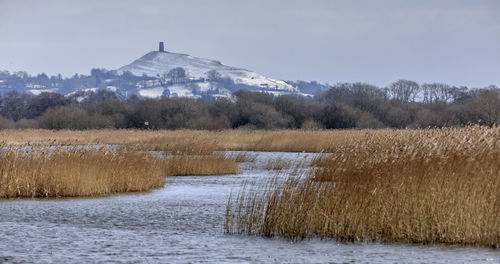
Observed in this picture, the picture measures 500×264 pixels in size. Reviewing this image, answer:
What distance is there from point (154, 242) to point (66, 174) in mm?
7062

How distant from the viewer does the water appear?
973cm

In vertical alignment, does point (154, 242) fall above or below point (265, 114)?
below

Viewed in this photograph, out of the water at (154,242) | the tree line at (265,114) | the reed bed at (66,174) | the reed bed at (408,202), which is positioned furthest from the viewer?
the tree line at (265,114)

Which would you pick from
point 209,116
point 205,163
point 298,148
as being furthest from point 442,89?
point 205,163

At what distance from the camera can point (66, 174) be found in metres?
17.3

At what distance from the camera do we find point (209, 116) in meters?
70.8

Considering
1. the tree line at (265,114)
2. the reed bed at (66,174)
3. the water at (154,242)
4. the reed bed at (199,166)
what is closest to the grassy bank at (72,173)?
the reed bed at (66,174)

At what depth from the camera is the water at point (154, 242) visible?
31.9ft

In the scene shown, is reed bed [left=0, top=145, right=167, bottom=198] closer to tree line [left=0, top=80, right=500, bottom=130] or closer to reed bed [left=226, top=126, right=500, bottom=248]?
reed bed [left=226, top=126, right=500, bottom=248]

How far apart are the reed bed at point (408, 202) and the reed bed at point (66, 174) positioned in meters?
6.87

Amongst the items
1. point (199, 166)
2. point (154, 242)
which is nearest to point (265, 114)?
point (199, 166)

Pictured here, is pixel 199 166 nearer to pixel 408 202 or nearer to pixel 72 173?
pixel 72 173

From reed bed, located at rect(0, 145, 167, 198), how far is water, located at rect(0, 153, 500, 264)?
3.49 feet

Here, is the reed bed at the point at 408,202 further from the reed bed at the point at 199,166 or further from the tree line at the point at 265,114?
the tree line at the point at 265,114
